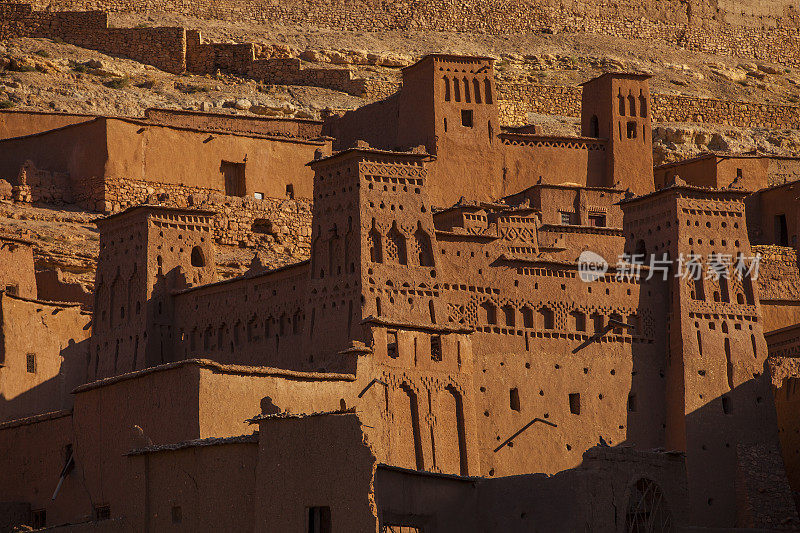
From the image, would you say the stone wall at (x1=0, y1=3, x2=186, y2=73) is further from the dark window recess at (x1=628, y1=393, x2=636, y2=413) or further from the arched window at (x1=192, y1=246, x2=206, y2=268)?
the dark window recess at (x1=628, y1=393, x2=636, y2=413)

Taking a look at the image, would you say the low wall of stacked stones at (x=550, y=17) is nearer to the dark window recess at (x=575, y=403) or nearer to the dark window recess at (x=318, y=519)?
the dark window recess at (x=575, y=403)

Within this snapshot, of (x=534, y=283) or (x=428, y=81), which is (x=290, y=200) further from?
(x=534, y=283)

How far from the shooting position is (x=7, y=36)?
63.4 m

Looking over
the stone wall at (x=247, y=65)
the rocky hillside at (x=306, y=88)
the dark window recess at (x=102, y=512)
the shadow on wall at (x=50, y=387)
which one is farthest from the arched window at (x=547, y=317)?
the stone wall at (x=247, y=65)

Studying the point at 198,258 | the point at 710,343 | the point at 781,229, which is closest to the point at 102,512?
the point at 198,258

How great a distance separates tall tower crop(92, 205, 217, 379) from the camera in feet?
130

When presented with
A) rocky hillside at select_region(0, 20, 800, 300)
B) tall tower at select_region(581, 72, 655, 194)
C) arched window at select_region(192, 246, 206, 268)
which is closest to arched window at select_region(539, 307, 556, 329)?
arched window at select_region(192, 246, 206, 268)

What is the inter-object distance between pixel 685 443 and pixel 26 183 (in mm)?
18205

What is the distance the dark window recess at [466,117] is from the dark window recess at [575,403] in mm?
12242

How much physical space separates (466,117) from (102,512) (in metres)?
19.8

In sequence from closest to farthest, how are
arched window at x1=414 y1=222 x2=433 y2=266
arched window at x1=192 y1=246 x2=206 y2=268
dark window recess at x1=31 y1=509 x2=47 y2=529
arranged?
dark window recess at x1=31 y1=509 x2=47 y2=529
arched window at x1=414 y1=222 x2=433 y2=266
arched window at x1=192 y1=246 x2=206 y2=268

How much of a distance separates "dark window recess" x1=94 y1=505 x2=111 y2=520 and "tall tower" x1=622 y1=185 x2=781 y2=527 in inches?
460

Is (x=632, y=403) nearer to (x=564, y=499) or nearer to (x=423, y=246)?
(x=423, y=246)

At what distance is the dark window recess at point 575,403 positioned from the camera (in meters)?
38.5
